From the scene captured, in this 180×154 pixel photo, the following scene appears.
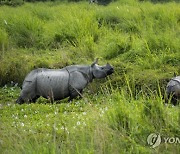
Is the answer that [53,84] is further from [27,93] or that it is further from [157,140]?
[157,140]

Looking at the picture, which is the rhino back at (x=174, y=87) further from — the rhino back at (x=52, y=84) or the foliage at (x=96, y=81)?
the rhino back at (x=52, y=84)

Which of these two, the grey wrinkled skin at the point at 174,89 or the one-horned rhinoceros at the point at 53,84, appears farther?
the one-horned rhinoceros at the point at 53,84

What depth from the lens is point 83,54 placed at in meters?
10.3

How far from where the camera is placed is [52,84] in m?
8.32

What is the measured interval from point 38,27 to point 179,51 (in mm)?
4222

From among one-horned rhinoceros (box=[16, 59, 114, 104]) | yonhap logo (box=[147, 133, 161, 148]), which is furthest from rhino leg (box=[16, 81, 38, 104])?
yonhap logo (box=[147, 133, 161, 148])

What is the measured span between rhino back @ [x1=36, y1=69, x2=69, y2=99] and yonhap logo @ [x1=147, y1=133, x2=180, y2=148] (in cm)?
385

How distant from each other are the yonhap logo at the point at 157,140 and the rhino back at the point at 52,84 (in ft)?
12.6

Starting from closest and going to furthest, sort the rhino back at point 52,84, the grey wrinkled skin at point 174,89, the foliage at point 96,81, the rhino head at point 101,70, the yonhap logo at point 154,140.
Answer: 1. the yonhap logo at point 154,140
2. the foliage at point 96,81
3. the grey wrinkled skin at point 174,89
4. the rhino back at point 52,84
5. the rhino head at point 101,70

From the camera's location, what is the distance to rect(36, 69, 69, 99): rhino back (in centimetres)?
832

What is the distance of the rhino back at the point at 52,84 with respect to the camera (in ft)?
27.3

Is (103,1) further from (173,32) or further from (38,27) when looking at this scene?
(173,32)

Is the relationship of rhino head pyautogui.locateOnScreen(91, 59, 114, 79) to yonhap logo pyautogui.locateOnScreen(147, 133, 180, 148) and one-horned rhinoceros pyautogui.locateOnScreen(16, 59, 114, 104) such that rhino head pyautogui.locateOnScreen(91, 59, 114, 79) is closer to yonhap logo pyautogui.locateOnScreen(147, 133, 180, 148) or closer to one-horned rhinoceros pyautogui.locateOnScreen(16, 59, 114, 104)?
one-horned rhinoceros pyautogui.locateOnScreen(16, 59, 114, 104)

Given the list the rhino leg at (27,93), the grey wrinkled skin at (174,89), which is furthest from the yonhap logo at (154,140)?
the rhino leg at (27,93)
